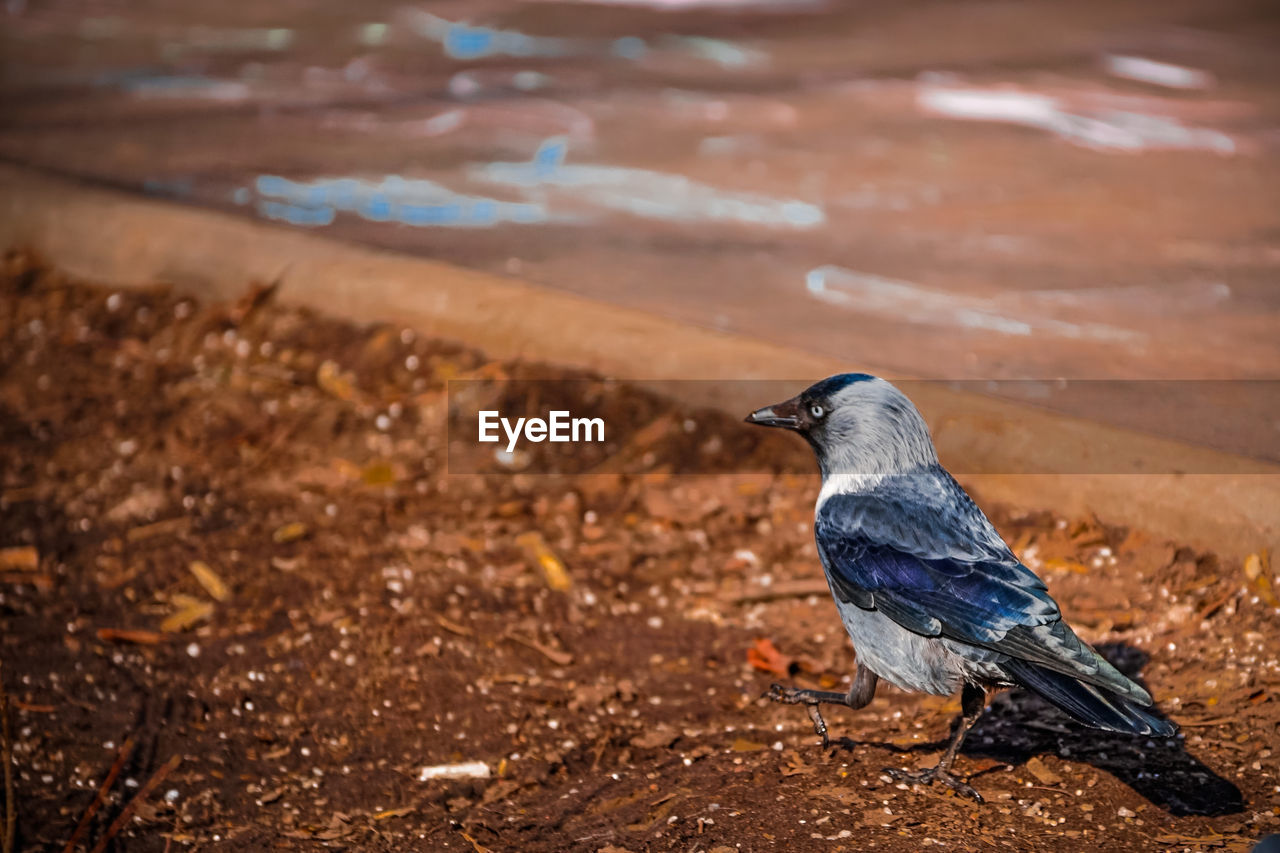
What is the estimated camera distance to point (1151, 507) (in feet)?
14.3

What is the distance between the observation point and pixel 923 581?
305 cm

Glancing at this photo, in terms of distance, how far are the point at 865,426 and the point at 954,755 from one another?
0.86m

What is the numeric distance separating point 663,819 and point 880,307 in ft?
12.4

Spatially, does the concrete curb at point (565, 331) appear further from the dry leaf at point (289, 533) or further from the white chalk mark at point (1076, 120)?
the white chalk mark at point (1076, 120)

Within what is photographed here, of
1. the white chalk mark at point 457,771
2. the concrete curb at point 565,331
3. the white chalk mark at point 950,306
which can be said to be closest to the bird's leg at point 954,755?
the white chalk mark at point 457,771

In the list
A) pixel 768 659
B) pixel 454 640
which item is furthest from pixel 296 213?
pixel 768 659

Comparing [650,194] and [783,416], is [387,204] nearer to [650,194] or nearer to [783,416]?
[650,194]

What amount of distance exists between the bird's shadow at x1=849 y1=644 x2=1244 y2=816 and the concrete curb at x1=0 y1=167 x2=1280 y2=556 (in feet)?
2.29

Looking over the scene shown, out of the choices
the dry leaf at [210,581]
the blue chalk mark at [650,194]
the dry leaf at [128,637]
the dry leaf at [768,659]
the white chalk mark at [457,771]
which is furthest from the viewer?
the blue chalk mark at [650,194]

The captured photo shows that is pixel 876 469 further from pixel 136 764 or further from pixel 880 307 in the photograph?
pixel 880 307

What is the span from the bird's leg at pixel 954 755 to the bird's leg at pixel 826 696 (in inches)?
8.4

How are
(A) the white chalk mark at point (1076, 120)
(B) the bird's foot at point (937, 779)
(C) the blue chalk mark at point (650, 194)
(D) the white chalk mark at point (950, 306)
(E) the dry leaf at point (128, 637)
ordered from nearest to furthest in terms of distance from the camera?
(B) the bird's foot at point (937, 779)
(E) the dry leaf at point (128, 637)
(D) the white chalk mark at point (950, 306)
(C) the blue chalk mark at point (650, 194)
(A) the white chalk mark at point (1076, 120)

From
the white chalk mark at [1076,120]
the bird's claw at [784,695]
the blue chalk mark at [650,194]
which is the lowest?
the bird's claw at [784,695]

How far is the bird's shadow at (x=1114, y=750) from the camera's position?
3.24 m
